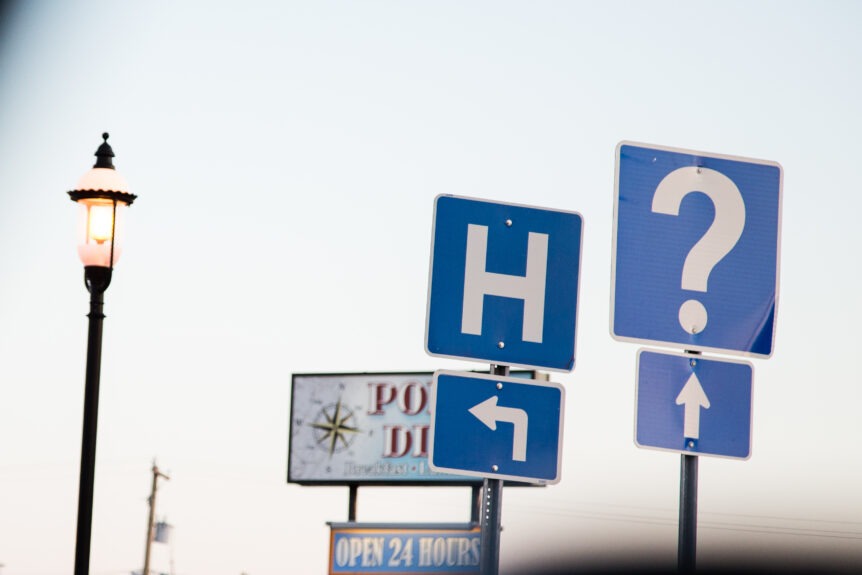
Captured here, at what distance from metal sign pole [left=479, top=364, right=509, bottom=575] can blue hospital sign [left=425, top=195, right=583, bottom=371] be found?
0.17 metres

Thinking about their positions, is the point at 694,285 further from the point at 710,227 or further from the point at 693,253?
Answer: the point at 710,227

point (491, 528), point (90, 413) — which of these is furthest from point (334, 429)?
point (491, 528)

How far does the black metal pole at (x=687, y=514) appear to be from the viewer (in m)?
6.83

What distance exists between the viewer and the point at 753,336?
23.6ft

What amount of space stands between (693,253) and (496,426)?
1160mm

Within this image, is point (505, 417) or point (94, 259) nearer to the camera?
point (505, 417)

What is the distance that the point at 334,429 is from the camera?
3691 centimetres

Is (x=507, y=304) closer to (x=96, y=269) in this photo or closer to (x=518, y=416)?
(x=518, y=416)

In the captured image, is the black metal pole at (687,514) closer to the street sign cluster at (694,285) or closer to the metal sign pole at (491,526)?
the street sign cluster at (694,285)

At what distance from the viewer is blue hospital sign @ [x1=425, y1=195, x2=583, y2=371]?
286 inches

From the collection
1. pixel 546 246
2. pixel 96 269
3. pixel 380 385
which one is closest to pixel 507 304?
pixel 546 246

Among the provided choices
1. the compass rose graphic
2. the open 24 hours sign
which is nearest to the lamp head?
the open 24 hours sign

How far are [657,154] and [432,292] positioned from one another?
118 centimetres

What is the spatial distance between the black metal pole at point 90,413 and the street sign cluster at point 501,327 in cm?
443
